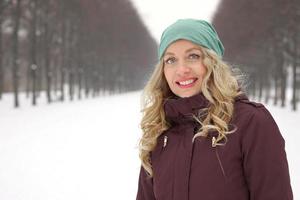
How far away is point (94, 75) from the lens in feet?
180

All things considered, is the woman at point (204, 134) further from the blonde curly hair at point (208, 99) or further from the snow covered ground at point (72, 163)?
the snow covered ground at point (72, 163)

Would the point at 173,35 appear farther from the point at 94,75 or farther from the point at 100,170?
the point at 94,75

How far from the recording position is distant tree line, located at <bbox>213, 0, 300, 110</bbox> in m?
28.2

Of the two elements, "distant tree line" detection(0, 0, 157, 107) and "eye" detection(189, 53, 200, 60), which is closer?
"eye" detection(189, 53, 200, 60)

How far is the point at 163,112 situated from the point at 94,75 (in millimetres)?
52605

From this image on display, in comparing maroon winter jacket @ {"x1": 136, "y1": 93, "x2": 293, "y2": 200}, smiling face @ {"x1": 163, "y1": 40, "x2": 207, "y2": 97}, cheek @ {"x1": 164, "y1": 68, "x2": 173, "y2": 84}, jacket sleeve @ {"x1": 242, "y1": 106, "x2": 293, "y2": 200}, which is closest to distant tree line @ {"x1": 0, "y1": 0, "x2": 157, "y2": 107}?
cheek @ {"x1": 164, "y1": 68, "x2": 173, "y2": 84}

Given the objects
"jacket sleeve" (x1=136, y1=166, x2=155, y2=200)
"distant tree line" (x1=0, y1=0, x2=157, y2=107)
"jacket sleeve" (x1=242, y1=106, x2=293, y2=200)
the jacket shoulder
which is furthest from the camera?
"distant tree line" (x1=0, y1=0, x2=157, y2=107)

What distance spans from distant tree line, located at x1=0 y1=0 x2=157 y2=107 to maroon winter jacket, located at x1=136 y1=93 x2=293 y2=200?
80.9ft

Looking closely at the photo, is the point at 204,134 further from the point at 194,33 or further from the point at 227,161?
the point at 194,33

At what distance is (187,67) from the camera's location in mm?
2486

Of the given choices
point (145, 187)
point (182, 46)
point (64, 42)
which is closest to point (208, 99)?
point (182, 46)

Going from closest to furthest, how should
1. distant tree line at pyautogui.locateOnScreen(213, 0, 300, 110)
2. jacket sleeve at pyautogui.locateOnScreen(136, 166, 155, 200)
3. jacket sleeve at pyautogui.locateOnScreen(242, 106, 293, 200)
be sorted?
jacket sleeve at pyautogui.locateOnScreen(242, 106, 293, 200) < jacket sleeve at pyautogui.locateOnScreen(136, 166, 155, 200) < distant tree line at pyautogui.locateOnScreen(213, 0, 300, 110)

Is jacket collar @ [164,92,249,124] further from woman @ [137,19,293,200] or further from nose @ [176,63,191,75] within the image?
nose @ [176,63,191,75]

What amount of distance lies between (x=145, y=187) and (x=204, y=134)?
0.67 m
